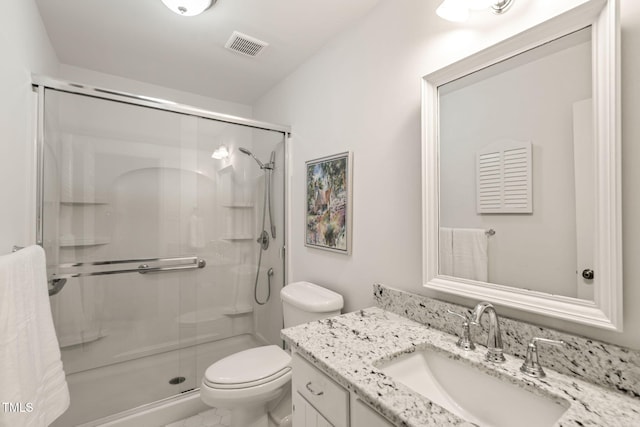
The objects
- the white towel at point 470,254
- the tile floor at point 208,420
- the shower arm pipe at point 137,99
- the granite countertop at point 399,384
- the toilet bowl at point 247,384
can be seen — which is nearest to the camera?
the granite countertop at point 399,384

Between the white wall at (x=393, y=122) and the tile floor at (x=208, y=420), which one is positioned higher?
the white wall at (x=393, y=122)

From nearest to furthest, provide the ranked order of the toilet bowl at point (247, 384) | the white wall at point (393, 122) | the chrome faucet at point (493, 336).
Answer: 1. the white wall at point (393, 122)
2. the chrome faucet at point (493, 336)
3. the toilet bowl at point (247, 384)

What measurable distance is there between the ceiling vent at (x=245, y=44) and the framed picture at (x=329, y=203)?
2.72 ft

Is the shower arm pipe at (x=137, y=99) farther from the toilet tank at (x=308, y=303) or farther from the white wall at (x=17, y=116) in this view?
the toilet tank at (x=308, y=303)

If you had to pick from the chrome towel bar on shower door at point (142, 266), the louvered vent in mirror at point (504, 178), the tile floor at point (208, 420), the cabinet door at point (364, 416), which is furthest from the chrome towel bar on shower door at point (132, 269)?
the louvered vent in mirror at point (504, 178)

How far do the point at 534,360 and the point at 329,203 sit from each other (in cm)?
118

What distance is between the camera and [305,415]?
93 cm

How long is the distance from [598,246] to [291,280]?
178 cm

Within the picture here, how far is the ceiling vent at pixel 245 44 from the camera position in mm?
1705

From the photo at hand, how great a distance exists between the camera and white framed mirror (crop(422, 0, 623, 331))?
0.72 metres

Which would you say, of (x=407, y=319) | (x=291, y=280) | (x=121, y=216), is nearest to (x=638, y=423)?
(x=407, y=319)

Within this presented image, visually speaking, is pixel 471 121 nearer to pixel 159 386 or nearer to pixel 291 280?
pixel 291 280

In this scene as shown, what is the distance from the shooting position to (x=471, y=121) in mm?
1022

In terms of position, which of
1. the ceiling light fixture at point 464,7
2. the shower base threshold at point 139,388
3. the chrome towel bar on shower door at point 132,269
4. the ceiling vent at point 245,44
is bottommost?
the shower base threshold at point 139,388
